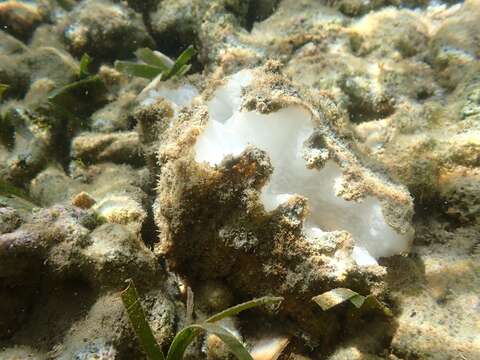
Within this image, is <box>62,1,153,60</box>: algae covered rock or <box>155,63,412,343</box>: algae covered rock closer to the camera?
<box>155,63,412,343</box>: algae covered rock

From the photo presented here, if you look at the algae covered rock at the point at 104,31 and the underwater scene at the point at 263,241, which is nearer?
the underwater scene at the point at 263,241

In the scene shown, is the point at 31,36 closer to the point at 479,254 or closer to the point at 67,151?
the point at 67,151

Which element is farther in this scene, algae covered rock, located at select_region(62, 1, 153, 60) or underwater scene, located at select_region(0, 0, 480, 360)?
algae covered rock, located at select_region(62, 1, 153, 60)

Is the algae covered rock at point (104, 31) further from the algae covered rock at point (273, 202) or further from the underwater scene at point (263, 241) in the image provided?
the algae covered rock at point (273, 202)

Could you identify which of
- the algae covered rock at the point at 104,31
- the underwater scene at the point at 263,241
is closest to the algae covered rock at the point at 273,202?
the underwater scene at the point at 263,241

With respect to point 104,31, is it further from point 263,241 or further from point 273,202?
point 263,241

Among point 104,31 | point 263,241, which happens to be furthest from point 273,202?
point 104,31

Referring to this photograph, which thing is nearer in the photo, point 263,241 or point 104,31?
point 263,241

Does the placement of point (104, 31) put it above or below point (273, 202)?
below

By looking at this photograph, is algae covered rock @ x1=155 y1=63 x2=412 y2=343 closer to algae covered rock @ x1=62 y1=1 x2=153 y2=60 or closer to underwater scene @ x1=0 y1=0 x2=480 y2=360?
underwater scene @ x1=0 y1=0 x2=480 y2=360

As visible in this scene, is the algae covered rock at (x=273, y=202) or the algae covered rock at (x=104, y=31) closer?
the algae covered rock at (x=273, y=202)

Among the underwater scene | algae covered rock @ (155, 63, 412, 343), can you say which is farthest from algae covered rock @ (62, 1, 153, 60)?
algae covered rock @ (155, 63, 412, 343)

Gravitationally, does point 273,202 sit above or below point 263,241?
above
